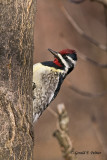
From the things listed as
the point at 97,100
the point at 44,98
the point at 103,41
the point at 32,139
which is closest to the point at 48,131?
the point at 97,100

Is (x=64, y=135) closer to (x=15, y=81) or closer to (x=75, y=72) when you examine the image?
(x=15, y=81)

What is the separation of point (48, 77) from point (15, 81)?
117cm

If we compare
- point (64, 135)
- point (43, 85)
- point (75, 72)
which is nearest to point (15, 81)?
point (43, 85)

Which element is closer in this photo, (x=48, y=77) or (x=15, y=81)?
(x=15, y=81)

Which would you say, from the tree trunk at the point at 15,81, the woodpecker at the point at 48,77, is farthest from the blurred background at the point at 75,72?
the tree trunk at the point at 15,81

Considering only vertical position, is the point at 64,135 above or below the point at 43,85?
below

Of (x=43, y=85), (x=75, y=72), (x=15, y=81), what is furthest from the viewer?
(x=75, y=72)

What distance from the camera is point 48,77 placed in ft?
11.2

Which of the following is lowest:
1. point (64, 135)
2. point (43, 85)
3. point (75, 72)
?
point (64, 135)

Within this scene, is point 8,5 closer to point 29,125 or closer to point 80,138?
point 29,125

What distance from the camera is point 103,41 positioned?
30.0 ft

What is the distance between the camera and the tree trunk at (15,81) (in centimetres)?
218

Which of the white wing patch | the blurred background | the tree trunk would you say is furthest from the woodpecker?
the blurred background

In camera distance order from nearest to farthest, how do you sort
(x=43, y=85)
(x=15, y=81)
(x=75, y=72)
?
(x=15, y=81) → (x=43, y=85) → (x=75, y=72)
